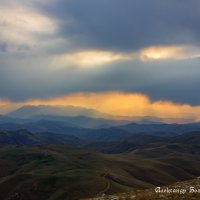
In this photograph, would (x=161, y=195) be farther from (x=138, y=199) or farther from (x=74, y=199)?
(x=74, y=199)

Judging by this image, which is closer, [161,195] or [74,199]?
[161,195]

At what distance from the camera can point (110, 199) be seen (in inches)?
1394

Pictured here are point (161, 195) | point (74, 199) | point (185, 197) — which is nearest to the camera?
point (185, 197)

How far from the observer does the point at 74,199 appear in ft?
648

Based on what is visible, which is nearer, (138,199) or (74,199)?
(138,199)

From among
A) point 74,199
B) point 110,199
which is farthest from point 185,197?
point 74,199

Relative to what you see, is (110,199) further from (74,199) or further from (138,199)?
(74,199)

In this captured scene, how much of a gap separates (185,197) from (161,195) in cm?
298

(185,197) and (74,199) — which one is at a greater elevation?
(185,197)

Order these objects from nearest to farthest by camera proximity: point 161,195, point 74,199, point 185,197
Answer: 1. point 185,197
2. point 161,195
3. point 74,199

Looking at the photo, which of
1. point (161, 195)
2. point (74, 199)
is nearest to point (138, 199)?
point (161, 195)

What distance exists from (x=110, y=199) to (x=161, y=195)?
4715 millimetres

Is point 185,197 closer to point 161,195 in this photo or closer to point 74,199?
point 161,195

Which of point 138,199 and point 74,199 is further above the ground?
point 138,199
